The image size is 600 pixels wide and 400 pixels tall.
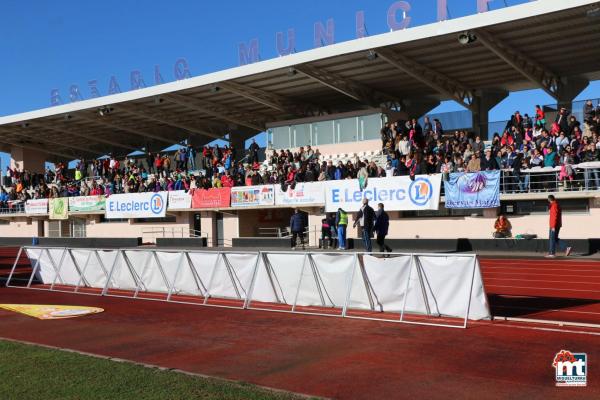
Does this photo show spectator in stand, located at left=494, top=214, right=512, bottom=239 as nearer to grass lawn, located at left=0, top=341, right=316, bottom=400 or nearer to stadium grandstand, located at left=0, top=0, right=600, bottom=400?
stadium grandstand, located at left=0, top=0, right=600, bottom=400

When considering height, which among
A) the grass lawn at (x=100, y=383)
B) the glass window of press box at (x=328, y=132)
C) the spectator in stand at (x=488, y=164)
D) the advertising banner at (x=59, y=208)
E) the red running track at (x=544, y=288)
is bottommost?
the red running track at (x=544, y=288)

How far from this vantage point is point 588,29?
26.0 m

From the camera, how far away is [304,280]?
38.8 feet

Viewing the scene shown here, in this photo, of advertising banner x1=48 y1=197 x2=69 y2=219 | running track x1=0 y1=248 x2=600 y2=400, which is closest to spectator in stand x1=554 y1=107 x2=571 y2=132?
running track x1=0 y1=248 x2=600 y2=400

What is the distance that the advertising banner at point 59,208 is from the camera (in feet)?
148

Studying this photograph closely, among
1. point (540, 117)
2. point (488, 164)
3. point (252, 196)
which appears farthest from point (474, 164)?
point (252, 196)

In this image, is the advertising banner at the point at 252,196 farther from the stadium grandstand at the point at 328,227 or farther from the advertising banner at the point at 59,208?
the advertising banner at the point at 59,208

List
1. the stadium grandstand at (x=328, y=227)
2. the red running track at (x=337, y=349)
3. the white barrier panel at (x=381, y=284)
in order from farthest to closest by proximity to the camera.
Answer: the white barrier panel at (x=381, y=284) → the stadium grandstand at (x=328, y=227) → the red running track at (x=337, y=349)

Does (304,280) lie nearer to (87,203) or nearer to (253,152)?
(253,152)

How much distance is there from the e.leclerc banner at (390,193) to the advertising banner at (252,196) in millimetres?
3779

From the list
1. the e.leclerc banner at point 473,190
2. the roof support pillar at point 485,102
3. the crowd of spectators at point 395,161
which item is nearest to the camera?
the crowd of spectators at point 395,161

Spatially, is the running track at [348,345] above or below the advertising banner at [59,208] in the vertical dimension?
below

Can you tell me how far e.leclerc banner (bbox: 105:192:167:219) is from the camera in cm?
3806

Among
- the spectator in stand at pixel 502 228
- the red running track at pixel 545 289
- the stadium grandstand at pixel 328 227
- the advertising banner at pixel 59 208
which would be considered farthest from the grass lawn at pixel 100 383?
the advertising banner at pixel 59 208
